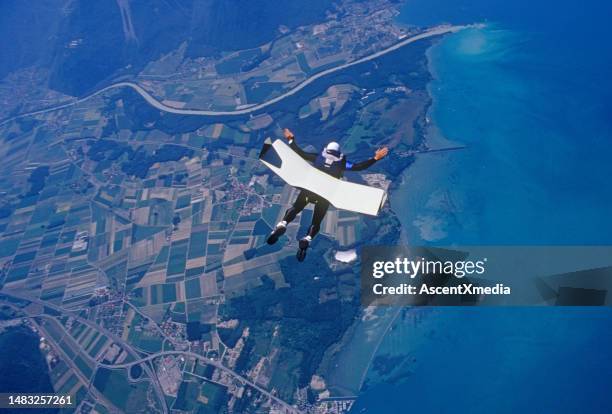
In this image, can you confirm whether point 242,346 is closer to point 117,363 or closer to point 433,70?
point 117,363

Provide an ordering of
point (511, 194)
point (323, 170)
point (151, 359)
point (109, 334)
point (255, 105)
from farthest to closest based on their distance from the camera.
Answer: point (255, 105), point (511, 194), point (109, 334), point (151, 359), point (323, 170)

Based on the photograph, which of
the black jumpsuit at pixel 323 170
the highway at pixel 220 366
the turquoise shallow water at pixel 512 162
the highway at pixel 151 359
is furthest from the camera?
the turquoise shallow water at pixel 512 162

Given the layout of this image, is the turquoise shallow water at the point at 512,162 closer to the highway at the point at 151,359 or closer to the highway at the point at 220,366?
the highway at the point at 220,366

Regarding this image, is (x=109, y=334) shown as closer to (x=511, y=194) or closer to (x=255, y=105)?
(x=255, y=105)

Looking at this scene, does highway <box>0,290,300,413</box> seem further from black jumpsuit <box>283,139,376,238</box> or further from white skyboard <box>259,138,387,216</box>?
white skyboard <box>259,138,387,216</box>

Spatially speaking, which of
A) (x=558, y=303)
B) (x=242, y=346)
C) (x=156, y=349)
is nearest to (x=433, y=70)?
(x=558, y=303)

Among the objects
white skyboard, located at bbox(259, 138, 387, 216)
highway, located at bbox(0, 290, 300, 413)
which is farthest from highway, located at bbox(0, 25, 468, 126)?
white skyboard, located at bbox(259, 138, 387, 216)

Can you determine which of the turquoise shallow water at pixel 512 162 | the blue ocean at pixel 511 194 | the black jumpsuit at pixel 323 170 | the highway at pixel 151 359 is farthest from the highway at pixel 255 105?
the black jumpsuit at pixel 323 170

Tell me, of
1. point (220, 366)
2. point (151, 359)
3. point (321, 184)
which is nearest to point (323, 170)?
point (321, 184)
